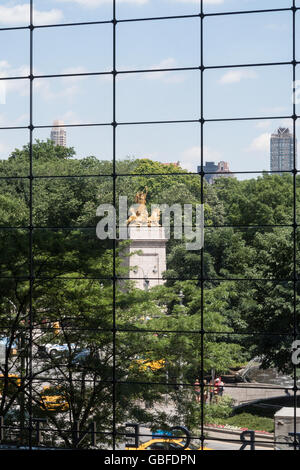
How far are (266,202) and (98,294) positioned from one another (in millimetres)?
15493

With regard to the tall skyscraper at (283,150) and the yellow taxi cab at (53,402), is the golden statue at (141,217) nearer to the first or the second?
the yellow taxi cab at (53,402)

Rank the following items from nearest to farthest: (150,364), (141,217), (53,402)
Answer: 1. (53,402)
2. (150,364)
3. (141,217)

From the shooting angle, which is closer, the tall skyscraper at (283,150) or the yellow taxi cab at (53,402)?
the yellow taxi cab at (53,402)

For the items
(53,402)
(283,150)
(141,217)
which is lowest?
(53,402)

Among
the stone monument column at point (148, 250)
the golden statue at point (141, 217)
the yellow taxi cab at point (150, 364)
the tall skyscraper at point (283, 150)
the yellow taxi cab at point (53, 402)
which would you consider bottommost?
the yellow taxi cab at point (53, 402)

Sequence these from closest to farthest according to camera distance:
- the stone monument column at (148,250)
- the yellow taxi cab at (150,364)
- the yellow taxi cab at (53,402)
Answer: the yellow taxi cab at (53,402), the yellow taxi cab at (150,364), the stone monument column at (148,250)

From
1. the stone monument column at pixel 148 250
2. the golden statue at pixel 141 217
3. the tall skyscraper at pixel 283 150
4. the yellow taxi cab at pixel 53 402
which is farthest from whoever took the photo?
the tall skyscraper at pixel 283 150

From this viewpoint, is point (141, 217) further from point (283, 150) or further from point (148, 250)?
point (283, 150)

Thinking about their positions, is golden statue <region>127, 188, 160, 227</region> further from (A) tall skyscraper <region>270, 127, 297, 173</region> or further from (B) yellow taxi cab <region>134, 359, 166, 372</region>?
(A) tall skyscraper <region>270, 127, 297, 173</region>

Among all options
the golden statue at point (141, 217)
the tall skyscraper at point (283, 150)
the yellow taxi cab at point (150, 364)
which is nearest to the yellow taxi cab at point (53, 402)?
the yellow taxi cab at point (150, 364)

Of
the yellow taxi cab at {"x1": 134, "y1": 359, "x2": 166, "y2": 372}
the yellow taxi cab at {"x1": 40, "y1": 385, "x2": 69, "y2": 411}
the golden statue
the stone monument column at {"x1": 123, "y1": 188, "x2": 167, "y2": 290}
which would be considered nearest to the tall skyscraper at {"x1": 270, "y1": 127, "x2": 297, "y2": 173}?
the golden statue

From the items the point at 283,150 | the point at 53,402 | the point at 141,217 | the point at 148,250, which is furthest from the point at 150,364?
the point at 283,150

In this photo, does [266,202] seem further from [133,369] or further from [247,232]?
[133,369]

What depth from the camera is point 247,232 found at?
18.4 metres
